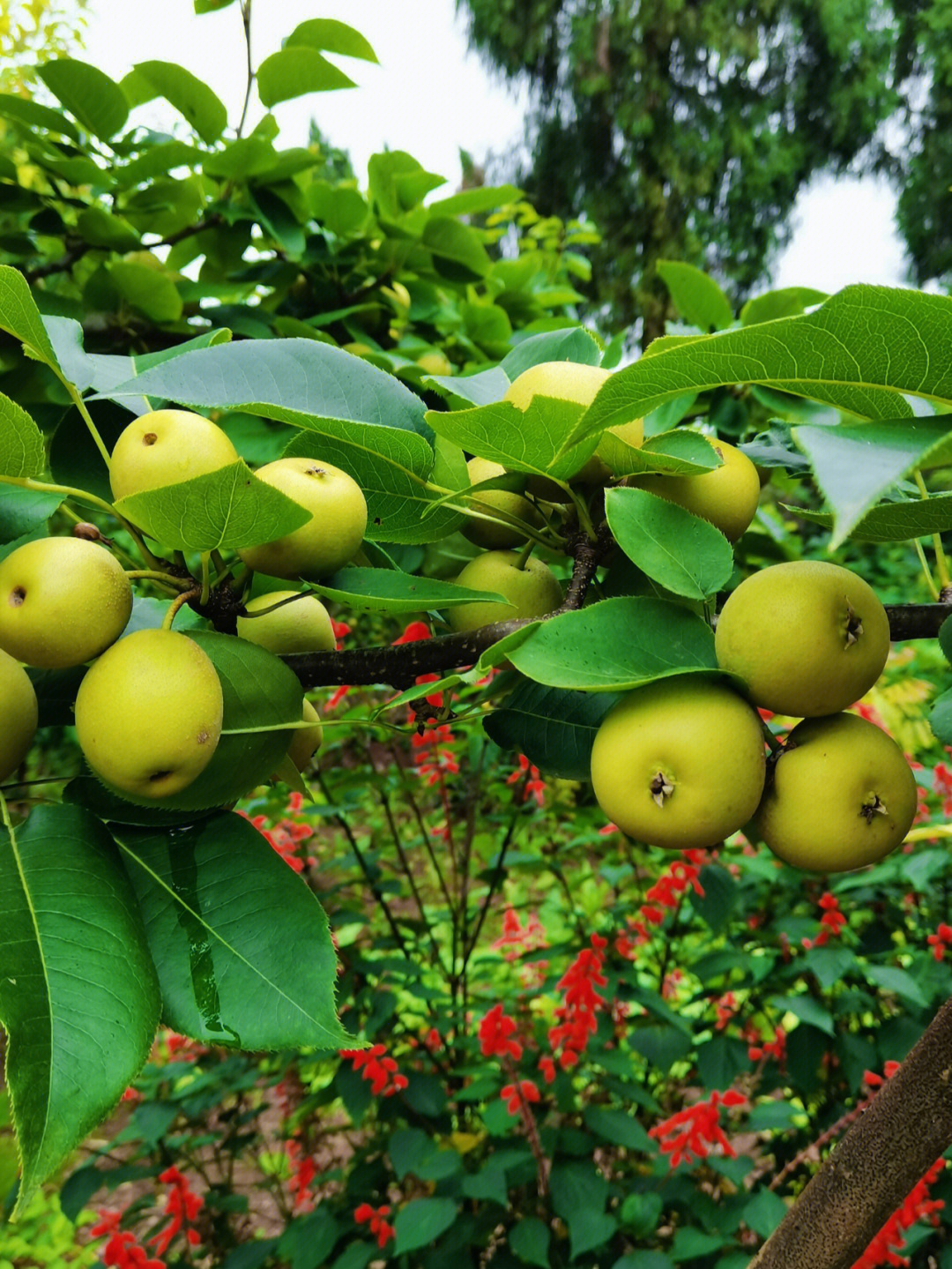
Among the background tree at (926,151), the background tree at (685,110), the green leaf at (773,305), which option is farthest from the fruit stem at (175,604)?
the background tree at (926,151)

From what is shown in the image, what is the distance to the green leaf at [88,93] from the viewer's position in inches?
57.7

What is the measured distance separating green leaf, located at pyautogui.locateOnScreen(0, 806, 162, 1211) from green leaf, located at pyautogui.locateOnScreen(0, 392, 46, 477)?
21cm

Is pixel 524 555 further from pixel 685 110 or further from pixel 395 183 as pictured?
pixel 685 110

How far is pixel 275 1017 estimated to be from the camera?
0.52 meters

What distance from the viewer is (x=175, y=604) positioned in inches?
22.1

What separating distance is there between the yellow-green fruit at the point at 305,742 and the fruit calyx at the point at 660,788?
0.97 ft

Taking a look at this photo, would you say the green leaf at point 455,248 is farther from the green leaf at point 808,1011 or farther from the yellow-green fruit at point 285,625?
the green leaf at point 808,1011

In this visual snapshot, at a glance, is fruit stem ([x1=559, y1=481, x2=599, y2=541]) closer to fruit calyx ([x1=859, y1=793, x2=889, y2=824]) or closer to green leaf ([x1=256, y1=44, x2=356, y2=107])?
fruit calyx ([x1=859, y1=793, x2=889, y2=824])

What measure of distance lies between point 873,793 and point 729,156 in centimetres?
1022

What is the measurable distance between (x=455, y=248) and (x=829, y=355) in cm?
139

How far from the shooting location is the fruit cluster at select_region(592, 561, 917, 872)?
1.69 ft

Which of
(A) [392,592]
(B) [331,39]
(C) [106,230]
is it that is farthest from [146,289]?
(A) [392,592]

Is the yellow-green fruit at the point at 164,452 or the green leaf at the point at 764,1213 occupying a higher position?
the yellow-green fruit at the point at 164,452

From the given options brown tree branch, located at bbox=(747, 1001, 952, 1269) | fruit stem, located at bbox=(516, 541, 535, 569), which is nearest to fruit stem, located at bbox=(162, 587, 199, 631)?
fruit stem, located at bbox=(516, 541, 535, 569)
